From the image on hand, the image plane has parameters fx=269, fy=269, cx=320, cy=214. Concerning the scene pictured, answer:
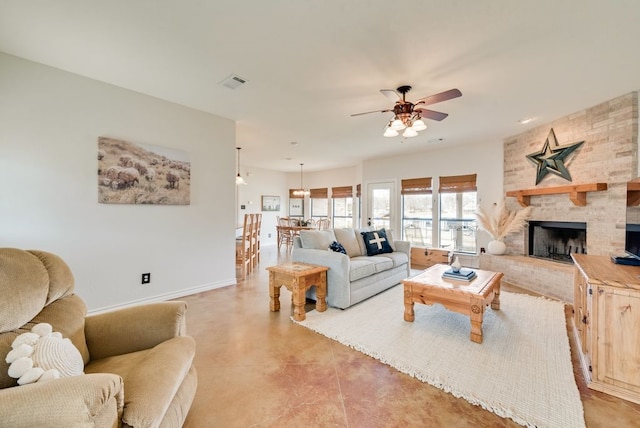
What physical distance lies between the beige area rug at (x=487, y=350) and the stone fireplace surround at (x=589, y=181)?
644 millimetres

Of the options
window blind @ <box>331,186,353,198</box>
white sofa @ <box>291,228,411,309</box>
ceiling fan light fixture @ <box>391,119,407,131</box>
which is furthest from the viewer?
window blind @ <box>331,186,353,198</box>

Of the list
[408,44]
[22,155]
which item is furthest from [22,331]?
[408,44]

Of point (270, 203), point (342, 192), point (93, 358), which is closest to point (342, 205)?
point (342, 192)

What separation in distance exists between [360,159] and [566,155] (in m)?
4.10

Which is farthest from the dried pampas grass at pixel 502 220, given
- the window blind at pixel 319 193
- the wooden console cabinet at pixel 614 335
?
the window blind at pixel 319 193

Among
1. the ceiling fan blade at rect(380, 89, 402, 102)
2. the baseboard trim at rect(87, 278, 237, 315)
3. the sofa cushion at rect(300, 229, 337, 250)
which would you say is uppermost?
the ceiling fan blade at rect(380, 89, 402, 102)

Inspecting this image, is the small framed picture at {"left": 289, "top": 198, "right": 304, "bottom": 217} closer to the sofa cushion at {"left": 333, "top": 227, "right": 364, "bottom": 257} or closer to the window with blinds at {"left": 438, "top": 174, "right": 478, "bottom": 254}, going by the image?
the window with blinds at {"left": 438, "top": 174, "right": 478, "bottom": 254}

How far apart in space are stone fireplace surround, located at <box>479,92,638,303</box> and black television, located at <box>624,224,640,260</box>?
4.60 ft

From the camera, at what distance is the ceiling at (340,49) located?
71.7 inches

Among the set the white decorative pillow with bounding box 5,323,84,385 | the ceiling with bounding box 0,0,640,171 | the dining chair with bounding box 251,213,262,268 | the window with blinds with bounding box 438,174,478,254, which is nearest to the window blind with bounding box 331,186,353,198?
the window with blinds with bounding box 438,174,478,254

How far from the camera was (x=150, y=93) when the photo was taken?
3.16 metres

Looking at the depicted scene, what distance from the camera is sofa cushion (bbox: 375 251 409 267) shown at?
13.0 ft

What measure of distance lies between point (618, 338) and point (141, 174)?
4.43m

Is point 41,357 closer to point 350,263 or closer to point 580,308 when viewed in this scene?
point 350,263
